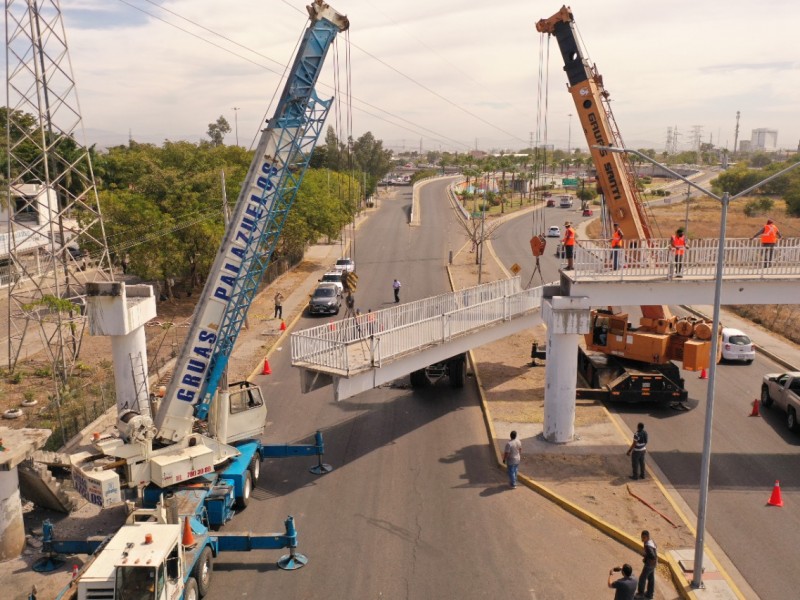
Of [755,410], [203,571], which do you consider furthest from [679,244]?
[203,571]

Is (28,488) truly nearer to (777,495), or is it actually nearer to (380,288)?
(777,495)

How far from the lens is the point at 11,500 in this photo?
14562 mm

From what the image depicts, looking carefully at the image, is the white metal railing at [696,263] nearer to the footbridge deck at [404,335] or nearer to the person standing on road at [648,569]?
the footbridge deck at [404,335]

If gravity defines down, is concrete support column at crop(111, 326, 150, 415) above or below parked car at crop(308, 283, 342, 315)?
above

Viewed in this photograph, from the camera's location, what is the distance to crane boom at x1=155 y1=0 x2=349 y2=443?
16562 millimetres

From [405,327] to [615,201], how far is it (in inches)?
378

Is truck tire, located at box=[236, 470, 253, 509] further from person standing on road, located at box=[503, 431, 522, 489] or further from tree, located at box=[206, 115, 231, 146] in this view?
tree, located at box=[206, 115, 231, 146]

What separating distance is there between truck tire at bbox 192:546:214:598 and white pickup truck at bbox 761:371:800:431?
57.0 ft

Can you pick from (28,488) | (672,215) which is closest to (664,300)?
(28,488)

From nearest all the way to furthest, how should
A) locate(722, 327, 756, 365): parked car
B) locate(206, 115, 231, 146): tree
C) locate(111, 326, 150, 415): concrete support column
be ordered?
locate(111, 326, 150, 415): concrete support column < locate(722, 327, 756, 365): parked car < locate(206, 115, 231, 146): tree

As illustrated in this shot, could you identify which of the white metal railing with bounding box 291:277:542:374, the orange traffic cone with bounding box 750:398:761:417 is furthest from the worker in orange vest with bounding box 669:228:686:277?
the orange traffic cone with bounding box 750:398:761:417

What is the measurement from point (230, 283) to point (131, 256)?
24.1m

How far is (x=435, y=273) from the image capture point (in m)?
53.0

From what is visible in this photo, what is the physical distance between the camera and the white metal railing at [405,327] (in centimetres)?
1886
